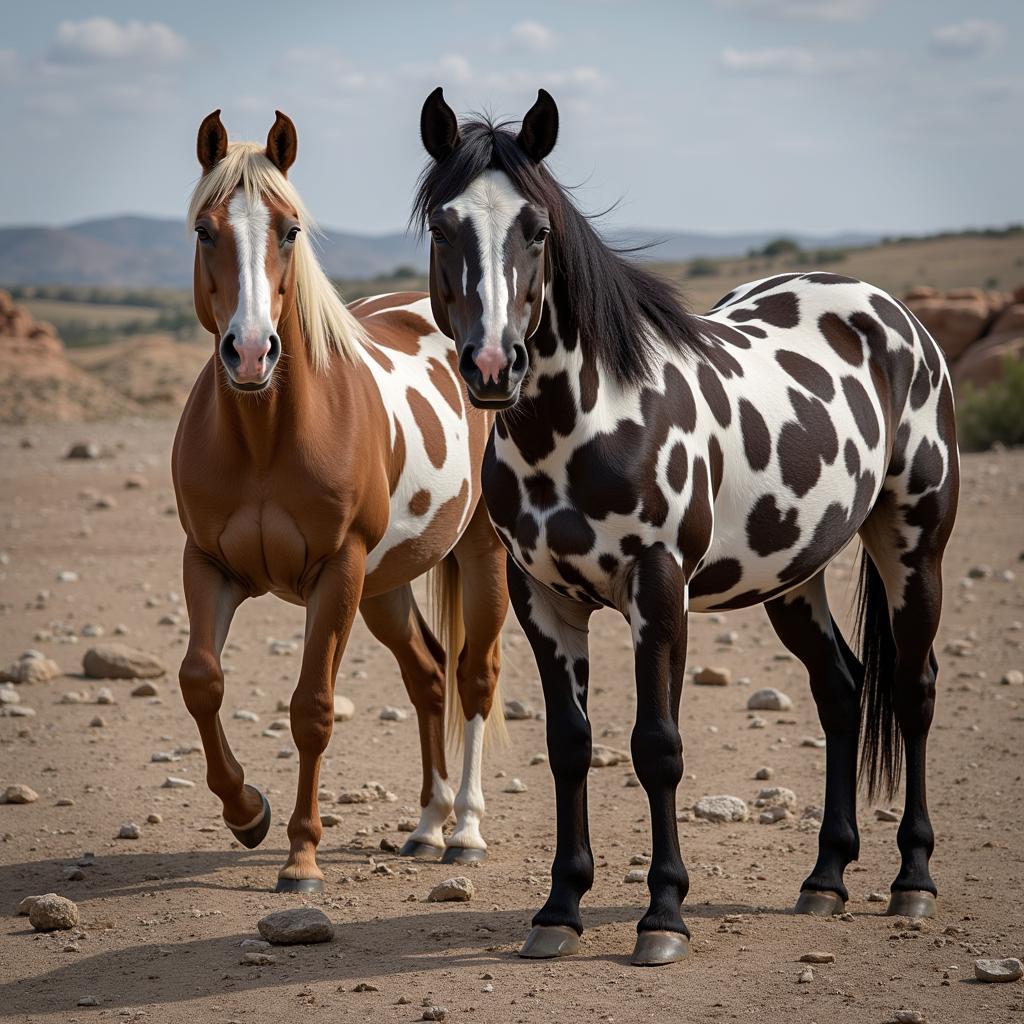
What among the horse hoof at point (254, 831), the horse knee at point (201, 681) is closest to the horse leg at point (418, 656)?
the horse hoof at point (254, 831)

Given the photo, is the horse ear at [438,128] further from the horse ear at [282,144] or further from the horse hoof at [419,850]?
the horse hoof at [419,850]

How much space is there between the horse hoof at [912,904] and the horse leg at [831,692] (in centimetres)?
19

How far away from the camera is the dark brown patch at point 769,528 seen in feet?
15.0

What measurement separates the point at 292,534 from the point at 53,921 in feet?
5.13

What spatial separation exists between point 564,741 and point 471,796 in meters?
1.54

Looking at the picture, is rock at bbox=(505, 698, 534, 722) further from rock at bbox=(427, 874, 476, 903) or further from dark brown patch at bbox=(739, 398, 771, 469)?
dark brown patch at bbox=(739, 398, 771, 469)

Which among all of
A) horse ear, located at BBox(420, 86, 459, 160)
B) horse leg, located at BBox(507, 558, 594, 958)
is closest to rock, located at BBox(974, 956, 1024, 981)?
horse leg, located at BBox(507, 558, 594, 958)

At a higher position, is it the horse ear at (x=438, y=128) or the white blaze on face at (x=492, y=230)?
the horse ear at (x=438, y=128)

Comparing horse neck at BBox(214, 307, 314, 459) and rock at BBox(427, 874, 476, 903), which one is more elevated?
horse neck at BBox(214, 307, 314, 459)

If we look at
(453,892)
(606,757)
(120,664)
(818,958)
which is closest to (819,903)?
(818,958)

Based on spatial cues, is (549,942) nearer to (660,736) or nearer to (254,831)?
(660,736)

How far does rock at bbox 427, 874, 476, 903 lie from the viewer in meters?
4.97

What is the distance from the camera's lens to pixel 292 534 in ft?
16.8

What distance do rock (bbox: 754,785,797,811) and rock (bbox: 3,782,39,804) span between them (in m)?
3.28
